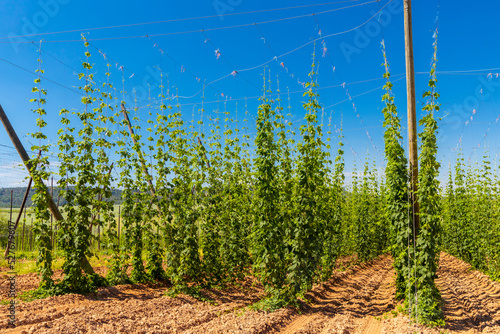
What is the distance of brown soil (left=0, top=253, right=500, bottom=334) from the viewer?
5500 millimetres

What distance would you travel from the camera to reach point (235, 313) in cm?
673

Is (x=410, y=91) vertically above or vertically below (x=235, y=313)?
above

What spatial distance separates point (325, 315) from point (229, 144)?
5.63m

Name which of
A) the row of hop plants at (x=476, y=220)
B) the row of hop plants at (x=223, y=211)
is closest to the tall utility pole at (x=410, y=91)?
the row of hop plants at (x=223, y=211)

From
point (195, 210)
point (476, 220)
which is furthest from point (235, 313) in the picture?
point (476, 220)

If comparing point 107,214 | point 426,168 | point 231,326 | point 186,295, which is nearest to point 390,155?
point 426,168

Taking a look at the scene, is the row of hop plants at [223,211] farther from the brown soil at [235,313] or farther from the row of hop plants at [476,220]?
the row of hop plants at [476,220]

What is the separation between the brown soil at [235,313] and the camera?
5500 mm

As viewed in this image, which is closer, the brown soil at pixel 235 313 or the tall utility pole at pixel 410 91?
the brown soil at pixel 235 313

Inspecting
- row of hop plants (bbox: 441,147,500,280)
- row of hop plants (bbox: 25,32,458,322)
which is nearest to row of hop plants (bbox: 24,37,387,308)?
row of hop plants (bbox: 25,32,458,322)

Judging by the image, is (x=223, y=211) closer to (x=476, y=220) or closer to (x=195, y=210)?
(x=195, y=210)

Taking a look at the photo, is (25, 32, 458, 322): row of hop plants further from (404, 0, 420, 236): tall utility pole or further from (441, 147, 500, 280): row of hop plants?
(441, 147, 500, 280): row of hop plants

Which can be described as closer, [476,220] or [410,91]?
[410,91]

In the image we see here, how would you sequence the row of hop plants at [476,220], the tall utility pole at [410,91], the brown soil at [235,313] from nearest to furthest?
the brown soil at [235,313], the tall utility pole at [410,91], the row of hop plants at [476,220]
